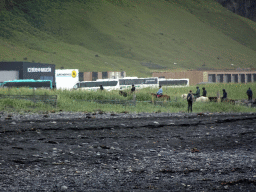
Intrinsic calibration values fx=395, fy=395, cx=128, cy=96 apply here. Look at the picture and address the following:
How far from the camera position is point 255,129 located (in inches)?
798

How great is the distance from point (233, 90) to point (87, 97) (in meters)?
27.5

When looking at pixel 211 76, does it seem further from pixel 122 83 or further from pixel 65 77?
pixel 65 77

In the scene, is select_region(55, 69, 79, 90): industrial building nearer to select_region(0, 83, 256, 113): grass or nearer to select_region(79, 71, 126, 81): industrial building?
select_region(0, 83, 256, 113): grass

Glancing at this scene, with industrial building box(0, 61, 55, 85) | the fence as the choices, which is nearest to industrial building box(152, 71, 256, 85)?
industrial building box(0, 61, 55, 85)

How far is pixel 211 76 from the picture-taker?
120 m

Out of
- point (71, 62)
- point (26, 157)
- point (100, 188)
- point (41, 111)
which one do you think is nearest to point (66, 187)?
point (100, 188)

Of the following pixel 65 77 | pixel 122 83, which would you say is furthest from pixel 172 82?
pixel 65 77

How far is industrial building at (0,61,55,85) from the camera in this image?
74.7 meters

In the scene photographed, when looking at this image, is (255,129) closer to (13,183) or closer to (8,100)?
(13,183)

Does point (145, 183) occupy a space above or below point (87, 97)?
below

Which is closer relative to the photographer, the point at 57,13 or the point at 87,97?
the point at 87,97

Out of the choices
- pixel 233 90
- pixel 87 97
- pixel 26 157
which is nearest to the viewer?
pixel 26 157

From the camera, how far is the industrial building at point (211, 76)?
108456 millimetres

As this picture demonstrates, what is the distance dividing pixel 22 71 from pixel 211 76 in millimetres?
64371
